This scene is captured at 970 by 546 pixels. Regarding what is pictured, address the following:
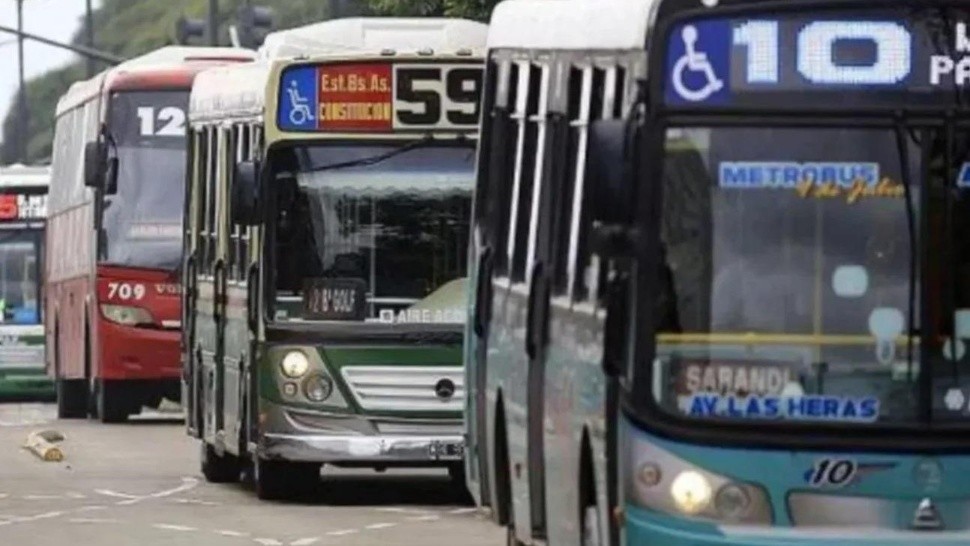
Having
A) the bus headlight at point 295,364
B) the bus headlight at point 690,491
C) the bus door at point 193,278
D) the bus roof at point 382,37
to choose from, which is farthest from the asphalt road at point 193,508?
the bus headlight at point 690,491

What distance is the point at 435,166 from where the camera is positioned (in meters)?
22.2

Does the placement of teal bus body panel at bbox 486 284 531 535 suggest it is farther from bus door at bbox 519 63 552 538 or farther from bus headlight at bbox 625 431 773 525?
bus headlight at bbox 625 431 773 525

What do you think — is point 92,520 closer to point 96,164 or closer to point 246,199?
point 246,199

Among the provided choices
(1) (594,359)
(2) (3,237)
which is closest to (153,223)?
(2) (3,237)

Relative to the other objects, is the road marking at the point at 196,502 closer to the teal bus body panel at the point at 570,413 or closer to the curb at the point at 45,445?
the curb at the point at 45,445

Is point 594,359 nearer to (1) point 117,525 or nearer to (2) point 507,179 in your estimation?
(2) point 507,179

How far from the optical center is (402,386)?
73.3ft

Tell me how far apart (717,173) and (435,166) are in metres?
9.59

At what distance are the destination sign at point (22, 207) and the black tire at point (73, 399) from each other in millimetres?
7586

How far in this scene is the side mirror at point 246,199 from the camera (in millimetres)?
22188

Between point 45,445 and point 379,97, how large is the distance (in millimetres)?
9391

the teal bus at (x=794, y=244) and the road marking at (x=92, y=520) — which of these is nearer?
the teal bus at (x=794, y=244)

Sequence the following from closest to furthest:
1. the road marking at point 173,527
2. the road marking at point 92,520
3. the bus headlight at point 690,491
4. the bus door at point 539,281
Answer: the bus headlight at point 690,491, the bus door at point 539,281, the road marking at point 173,527, the road marking at point 92,520

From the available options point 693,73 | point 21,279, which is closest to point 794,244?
point 693,73
